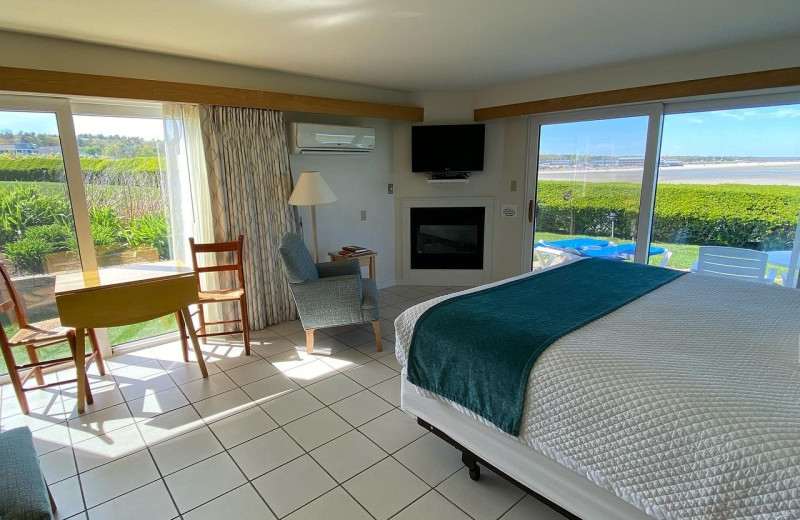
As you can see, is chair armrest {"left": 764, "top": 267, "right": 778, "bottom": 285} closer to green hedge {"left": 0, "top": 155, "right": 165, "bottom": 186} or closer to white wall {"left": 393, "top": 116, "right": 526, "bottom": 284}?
white wall {"left": 393, "top": 116, "right": 526, "bottom": 284}

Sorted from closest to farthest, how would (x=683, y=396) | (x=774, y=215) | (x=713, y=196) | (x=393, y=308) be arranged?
(x=683, y=396) < (x=774, y=215) < (x=713, y=196) < (x=393, y=308)

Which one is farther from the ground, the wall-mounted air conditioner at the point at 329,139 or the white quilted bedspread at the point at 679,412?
the wall-mounted air conditioner at the point at 329,139

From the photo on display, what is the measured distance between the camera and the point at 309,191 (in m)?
3.66

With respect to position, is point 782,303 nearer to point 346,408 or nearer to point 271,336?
point 346,408

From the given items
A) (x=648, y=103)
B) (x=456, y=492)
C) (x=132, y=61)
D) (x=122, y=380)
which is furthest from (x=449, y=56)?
(x=122, y=380)

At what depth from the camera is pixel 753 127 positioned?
3.20 meters

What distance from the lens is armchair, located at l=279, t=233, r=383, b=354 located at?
321 centimetres

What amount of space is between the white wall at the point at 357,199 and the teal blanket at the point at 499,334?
2527 mm

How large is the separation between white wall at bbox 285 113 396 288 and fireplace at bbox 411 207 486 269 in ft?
1.07

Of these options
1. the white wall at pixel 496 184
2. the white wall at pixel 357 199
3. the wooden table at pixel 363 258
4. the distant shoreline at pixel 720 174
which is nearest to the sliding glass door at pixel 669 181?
the distant shoreline at pixel 720 174

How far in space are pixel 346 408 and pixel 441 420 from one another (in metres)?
0.79

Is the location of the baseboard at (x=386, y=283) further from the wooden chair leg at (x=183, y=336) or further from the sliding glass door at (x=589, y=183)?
the wooden chair leg at (x=183, y=336)

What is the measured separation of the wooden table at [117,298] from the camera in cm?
243

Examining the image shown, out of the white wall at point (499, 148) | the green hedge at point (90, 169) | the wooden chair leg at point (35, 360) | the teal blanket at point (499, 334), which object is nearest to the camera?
the teal blanket at point (499, 334)
